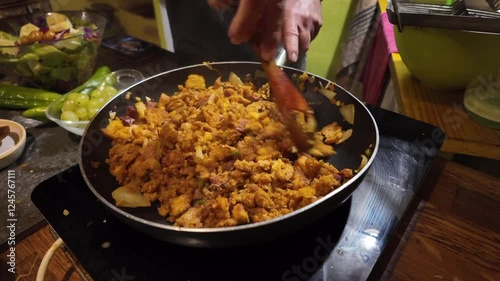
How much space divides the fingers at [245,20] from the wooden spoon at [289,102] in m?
0.09

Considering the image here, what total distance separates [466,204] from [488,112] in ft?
1.13

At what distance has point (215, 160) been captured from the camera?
0.94 meters

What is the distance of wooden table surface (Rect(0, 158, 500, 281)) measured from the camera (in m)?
0.79

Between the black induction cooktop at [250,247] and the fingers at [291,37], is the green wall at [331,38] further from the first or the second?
the black induction cooktop at [250,247]

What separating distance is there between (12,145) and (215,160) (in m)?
0.87

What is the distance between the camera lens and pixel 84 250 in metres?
0.76

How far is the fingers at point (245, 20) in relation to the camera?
839 millimetres

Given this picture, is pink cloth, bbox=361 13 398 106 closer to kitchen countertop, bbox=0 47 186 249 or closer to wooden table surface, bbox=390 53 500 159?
wooden table surface, bbox=390 53 500 159

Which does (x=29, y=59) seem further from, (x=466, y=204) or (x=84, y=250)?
(x=466, y=204)

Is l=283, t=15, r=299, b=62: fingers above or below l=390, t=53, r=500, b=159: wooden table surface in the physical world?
above

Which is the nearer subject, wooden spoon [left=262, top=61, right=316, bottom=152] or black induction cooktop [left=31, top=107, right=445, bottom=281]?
black induction cooktop [left=31, top=107, right=445, bottom=281]

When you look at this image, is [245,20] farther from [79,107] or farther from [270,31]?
[79,107]

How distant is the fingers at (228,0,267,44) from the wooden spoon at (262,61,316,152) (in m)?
0.09

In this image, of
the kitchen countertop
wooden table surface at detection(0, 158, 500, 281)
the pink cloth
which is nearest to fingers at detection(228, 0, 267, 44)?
wooden table surface at detection(0, 158, 500, 281)
